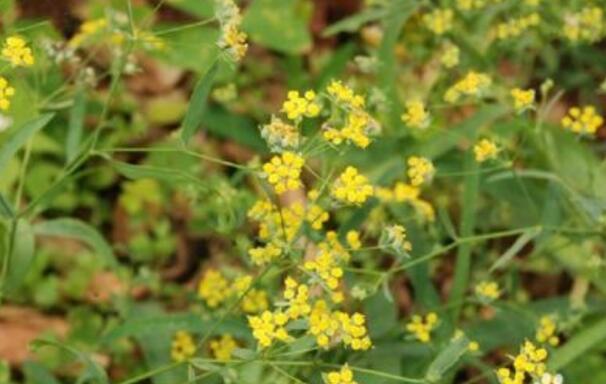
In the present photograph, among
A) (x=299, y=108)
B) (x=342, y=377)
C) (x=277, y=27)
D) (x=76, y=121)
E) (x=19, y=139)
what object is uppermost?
(x=277, y=27)

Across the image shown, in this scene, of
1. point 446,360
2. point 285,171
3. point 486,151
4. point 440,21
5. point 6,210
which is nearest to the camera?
point 285,171

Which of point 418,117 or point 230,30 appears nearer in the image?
point 230,30

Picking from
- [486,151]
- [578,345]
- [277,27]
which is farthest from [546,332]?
[277,27]

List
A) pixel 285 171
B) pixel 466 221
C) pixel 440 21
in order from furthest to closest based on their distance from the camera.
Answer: pixel 440 21 < pixel 466 221 < pixel 285 171

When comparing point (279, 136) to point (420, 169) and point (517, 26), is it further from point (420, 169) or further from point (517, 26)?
point (517, 26)

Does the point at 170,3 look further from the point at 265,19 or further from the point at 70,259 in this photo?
the point at 70,259

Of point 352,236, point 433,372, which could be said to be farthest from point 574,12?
point 433,372

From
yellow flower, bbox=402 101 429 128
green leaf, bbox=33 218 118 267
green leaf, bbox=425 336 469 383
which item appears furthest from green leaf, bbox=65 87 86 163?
green leaf, bbox=425 336 469 383

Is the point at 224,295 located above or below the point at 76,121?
below
